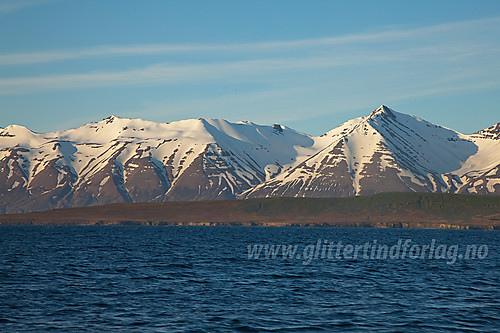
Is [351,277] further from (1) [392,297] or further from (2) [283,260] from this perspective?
(2) [283,260]

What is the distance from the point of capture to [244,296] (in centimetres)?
5791

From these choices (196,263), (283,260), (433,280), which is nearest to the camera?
(433,280)

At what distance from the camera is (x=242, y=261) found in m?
95.6

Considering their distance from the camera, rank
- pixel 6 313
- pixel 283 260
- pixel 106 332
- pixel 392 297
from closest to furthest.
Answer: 1. pixel 106 332
2. pixel 6 313
3. pixel 392 297
4. pixel 283 260

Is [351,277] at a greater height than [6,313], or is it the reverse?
[351,277]

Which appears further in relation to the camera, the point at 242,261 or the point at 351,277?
the point at 242,261

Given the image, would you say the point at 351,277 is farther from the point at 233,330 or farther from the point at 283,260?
the point at 233,330

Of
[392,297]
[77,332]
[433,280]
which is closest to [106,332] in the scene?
[77,332]

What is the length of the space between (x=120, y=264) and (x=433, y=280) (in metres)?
44.1

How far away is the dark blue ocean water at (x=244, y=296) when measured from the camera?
148 feet

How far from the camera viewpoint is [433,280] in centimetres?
7231

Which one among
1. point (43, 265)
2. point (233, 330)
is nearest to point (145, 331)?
point (233, 330)

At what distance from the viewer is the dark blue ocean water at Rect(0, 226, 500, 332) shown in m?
45.0

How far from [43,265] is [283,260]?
3735 centimetres
